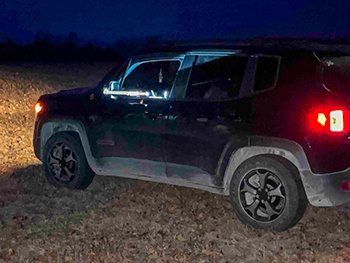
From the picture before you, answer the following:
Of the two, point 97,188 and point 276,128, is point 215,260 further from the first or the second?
point 97,188

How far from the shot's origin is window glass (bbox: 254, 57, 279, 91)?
17.2 feet

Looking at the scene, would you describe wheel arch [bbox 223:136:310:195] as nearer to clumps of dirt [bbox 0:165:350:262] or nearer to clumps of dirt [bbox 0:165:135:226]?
clumps of dirt [bbox 0:165:350:262]

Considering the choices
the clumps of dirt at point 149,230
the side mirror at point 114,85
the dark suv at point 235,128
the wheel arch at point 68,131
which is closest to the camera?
the clumps of dirt at point 149,230

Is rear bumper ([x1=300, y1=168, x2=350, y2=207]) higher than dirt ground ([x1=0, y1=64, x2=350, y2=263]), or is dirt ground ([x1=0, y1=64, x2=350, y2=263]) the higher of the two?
rear bumper ([x1=300, y1=168, x2=350, y2=207])

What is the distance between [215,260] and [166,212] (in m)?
1.50

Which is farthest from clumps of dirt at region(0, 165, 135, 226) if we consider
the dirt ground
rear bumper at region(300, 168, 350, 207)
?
rear bumper at region(300, 168, 350, 207)

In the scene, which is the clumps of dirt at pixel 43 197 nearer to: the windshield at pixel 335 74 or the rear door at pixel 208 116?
the rear door at pixel 208 116

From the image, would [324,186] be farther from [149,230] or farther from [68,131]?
[68,131]

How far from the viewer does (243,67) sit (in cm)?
547

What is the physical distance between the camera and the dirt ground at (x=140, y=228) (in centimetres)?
482

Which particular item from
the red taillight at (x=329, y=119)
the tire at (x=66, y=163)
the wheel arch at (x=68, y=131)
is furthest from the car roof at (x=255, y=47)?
the tire at (x=66, y=163)

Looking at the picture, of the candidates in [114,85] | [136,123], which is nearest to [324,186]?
[136,123]

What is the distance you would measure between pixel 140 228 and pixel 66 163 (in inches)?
70.6

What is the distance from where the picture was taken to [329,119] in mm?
4914
